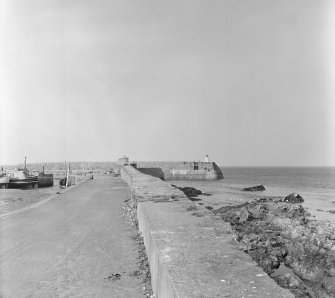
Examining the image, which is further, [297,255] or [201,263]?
[297,255]

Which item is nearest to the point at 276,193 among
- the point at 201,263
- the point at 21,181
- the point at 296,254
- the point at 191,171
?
the point at 21,181

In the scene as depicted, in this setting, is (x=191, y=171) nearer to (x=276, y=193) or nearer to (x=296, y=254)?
(x=276, y=193)

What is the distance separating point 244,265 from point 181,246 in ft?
3.82

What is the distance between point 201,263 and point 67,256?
12.7 ft

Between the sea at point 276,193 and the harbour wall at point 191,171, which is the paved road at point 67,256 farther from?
the harbour wall at point 191,171

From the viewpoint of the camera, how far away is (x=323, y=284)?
24.0ft

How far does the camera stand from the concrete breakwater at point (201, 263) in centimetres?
348

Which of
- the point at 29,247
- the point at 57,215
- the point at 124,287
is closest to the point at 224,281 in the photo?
the point at 124,287

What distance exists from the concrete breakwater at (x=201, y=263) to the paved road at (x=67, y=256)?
2.89 ft

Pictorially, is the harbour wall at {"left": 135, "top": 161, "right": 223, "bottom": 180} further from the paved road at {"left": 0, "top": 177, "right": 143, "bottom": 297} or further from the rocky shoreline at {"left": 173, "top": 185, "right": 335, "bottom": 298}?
the paved road at {"left": 0, "top": 177, "right": 143, "bottom": 297}

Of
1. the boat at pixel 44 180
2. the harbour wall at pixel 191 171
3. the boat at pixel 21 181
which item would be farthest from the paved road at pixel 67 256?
the harbour wall at pixel 191 171

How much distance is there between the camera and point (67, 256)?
23.5ft

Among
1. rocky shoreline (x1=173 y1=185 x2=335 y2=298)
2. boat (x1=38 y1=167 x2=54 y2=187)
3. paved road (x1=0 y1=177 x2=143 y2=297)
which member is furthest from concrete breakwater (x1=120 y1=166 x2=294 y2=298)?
boat (x1=38 y1=167 x2=54 y2=187)

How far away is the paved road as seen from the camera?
5.44 meters
